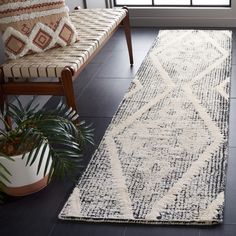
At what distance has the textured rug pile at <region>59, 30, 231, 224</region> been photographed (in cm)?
198

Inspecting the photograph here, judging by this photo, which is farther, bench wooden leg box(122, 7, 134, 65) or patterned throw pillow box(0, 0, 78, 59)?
bench wooden leg box(122, 7, 134, 65)

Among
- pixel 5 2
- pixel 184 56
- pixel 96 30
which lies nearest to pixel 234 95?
pixel 184 56

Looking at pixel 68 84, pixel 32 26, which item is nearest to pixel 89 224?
pixel 68 84

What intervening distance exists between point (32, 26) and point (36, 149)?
81 centimetres

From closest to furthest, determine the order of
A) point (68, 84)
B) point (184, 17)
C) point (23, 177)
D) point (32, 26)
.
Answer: point (23, 177), point (68, 84), point (32, 26), point (184, 17)

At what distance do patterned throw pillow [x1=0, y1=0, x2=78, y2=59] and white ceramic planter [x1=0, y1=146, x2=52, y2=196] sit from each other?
71 cm

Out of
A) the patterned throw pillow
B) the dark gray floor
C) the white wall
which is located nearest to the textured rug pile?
the dark gray floor

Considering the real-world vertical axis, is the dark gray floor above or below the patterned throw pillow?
below

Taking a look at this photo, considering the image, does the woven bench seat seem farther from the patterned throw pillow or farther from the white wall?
the white wall

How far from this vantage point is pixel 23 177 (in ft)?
6.79

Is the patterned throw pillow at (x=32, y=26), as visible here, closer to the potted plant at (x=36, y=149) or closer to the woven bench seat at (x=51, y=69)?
the woven bench seat at (x=51, y=69)

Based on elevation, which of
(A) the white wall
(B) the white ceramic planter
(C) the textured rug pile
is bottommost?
(A) the white wall

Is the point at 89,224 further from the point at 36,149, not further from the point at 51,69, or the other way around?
the point at 51,69

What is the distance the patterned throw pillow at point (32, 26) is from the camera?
2436 mm
